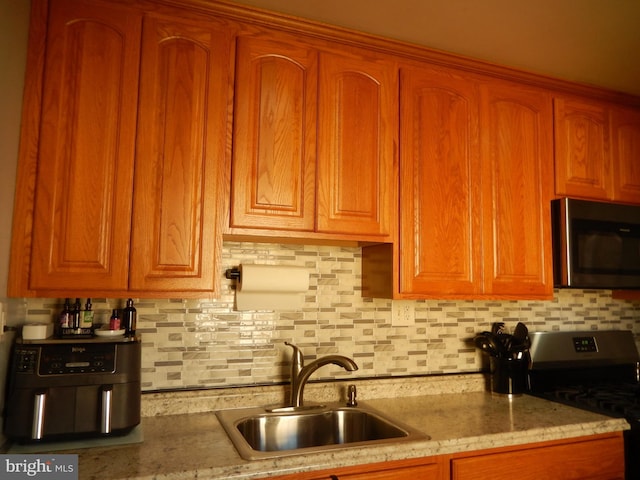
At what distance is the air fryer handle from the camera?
133 centimetres

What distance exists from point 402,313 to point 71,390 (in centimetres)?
133

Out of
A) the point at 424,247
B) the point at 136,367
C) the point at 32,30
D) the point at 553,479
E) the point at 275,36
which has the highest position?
the point at 275,36

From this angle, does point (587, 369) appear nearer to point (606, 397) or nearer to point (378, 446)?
point (606, 397)

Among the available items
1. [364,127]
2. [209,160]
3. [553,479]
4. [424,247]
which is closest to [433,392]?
[553,479]

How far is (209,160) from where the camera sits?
1.56 m

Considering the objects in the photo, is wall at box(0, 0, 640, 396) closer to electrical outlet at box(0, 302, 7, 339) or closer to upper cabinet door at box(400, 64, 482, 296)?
electrical outlet at box(0, 302, 7, 339)

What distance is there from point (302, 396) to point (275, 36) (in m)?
1.36

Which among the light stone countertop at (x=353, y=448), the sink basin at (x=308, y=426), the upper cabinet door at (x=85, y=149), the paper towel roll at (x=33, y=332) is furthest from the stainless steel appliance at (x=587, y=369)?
the paper towel roll at (x=33, y=332)

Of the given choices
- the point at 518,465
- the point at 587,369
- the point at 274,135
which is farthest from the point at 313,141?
the point at 587,369

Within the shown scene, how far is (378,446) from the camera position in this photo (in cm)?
137

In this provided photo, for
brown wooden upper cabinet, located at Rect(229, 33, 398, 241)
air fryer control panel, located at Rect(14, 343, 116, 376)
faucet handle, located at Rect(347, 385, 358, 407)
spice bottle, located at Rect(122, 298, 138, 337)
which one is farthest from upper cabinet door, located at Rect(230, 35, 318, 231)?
faucet handle, located at Rect(347, 385, 358, 407)

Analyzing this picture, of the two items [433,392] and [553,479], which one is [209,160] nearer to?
[433,392]

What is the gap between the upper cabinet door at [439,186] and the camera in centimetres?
181

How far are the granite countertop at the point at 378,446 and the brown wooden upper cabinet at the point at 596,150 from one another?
0.98 meters
